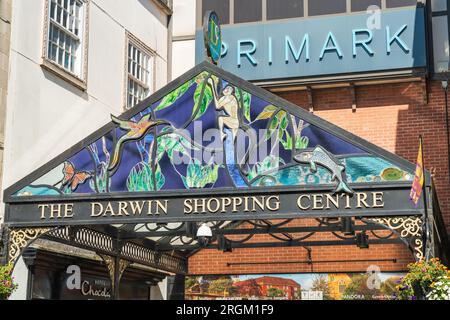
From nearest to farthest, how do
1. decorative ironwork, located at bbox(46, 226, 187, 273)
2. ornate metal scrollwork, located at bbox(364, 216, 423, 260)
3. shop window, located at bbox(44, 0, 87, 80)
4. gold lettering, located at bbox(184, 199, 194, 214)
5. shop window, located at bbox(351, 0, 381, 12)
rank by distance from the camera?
1. ornate metal scrollwork, located at bbox(364, 216, 423, 260)
2. gold lettering, located at bbox(184, 199, 194, 214)
3. decorative ironwork, located at bbox(46, 226, 187, 273)
4. shop window, located at bbox(44, 0, 87, 80)
5. shop window, located at bbox(351, 0, 381, 12)

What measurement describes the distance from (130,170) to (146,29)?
8762mm

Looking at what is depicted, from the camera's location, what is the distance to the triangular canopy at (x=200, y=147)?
11.3 meters

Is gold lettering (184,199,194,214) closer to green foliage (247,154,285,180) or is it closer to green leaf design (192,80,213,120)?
green foliage (247,154,285,180)

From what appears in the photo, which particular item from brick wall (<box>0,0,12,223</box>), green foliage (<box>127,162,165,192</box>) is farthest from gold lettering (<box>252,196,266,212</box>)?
brick wall (<box>0,0,12,223</box>)

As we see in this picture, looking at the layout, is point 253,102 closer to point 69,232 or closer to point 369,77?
point 69,232

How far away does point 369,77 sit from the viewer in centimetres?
1817

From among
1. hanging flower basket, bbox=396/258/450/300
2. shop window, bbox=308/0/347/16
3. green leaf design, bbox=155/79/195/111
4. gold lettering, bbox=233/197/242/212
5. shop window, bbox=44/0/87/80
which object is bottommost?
hanging flower basket, bbox=396/258/450/300

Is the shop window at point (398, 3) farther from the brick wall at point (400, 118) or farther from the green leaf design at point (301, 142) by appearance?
the green leaf design at point (301, 142)

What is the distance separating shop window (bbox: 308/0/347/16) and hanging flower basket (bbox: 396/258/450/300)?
1001 cm

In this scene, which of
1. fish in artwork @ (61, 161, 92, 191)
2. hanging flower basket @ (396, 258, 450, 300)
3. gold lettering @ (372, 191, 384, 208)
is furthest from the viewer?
fish in artwork @ (61, 161, 92, 191)

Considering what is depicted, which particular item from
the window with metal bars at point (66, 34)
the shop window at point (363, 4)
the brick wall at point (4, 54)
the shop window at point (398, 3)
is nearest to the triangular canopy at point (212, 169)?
the brick wall at point (4, 54)

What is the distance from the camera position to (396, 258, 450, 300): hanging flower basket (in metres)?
9.70

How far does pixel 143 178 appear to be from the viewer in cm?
1180

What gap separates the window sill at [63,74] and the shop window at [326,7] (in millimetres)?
6181
